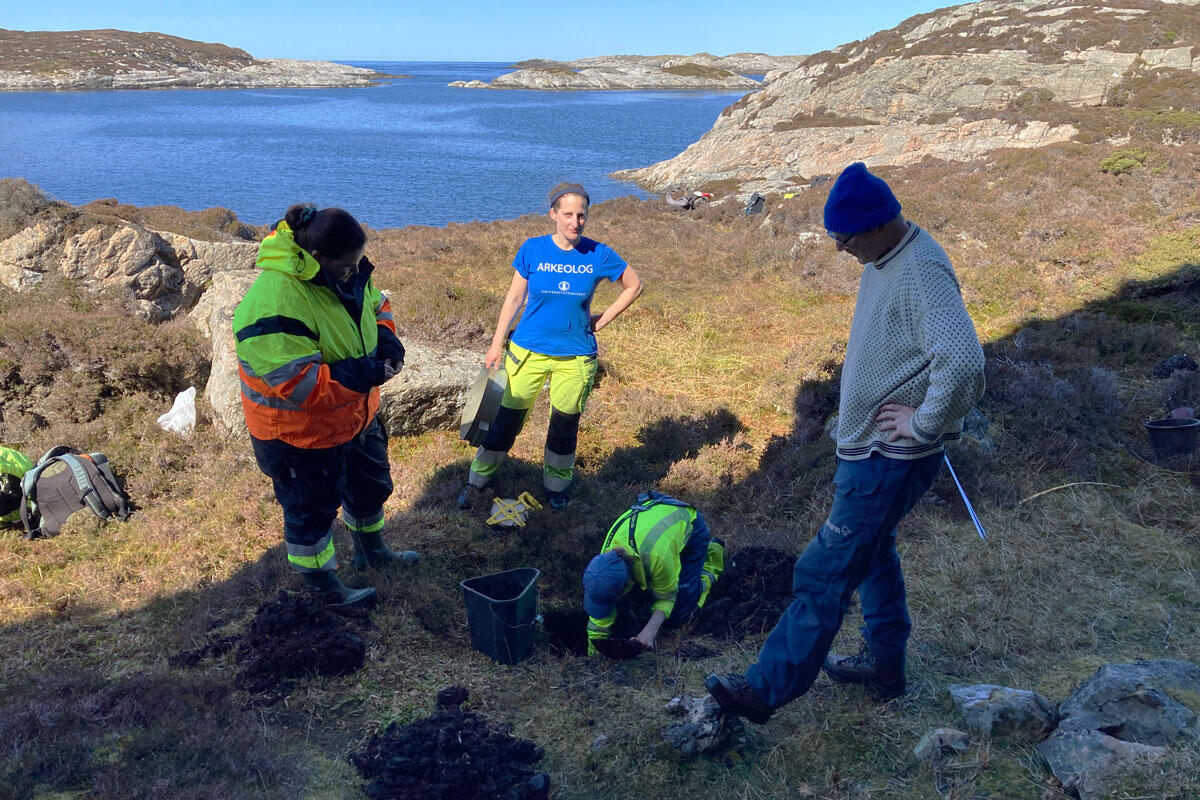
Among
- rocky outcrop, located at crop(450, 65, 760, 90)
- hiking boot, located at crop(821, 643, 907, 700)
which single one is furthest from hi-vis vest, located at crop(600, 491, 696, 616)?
rocky outcrop, located at crop(450, 65, 760, 90)

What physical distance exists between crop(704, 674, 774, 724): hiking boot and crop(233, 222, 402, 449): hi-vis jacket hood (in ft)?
7.05

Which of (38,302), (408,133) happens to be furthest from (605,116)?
(38,302)

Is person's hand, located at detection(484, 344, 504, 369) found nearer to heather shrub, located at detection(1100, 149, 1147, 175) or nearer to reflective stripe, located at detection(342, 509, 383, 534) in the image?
reflective stripe, located at detection(342, 509, 383, 534)

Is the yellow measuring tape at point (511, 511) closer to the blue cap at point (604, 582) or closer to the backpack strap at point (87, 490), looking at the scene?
the blue cap at point (604, 582)

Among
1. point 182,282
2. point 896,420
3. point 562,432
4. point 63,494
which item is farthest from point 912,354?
point 182,282

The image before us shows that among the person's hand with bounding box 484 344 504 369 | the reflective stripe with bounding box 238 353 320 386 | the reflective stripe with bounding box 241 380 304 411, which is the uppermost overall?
the reflective stripe with bounding box 238 353 320 386

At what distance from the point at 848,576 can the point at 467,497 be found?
3354 mm

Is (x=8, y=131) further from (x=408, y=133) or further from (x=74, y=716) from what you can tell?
(x=74, y=716)

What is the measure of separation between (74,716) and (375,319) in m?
2.23

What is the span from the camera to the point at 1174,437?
19.8 feet

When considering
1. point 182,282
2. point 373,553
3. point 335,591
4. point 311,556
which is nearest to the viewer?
point 311,556

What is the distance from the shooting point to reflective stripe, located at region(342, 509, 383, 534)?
4.62 m

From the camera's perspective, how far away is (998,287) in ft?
37.7

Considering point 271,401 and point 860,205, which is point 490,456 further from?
point 860,205
